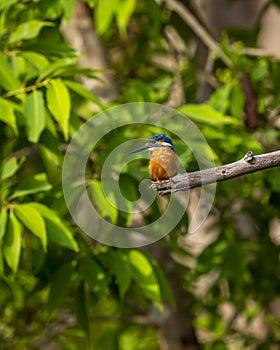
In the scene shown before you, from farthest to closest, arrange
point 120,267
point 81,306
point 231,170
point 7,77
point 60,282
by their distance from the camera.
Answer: point 81,306 < point 60,282 < point 120,267 < point 7,77 < point 231,170

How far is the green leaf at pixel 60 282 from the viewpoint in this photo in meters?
3.59

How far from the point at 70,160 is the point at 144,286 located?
25.2 inches

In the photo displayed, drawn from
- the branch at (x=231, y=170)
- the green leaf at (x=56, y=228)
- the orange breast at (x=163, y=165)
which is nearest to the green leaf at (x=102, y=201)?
the green leaf at (x=56, y=228)

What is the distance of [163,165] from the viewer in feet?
7.14

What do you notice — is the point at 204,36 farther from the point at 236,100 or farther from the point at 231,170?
the point at 231,170

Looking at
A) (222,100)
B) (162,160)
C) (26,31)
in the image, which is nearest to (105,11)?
(26,31)

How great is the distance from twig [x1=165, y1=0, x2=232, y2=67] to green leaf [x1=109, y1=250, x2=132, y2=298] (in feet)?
5.29

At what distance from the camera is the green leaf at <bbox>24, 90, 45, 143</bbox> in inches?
124

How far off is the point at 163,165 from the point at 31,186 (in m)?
1.23

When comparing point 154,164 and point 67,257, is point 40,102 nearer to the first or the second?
point 67,257

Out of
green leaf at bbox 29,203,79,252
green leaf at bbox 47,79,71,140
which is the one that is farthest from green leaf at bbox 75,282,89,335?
green leaf at bbox 47,79,71,140

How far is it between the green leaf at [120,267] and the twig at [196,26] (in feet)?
5.29

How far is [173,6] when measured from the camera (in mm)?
5105

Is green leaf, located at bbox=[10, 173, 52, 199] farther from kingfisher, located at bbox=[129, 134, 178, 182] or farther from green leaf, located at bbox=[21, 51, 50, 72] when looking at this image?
kingfisher, located at bbox=[129, 134, 178, 182]
